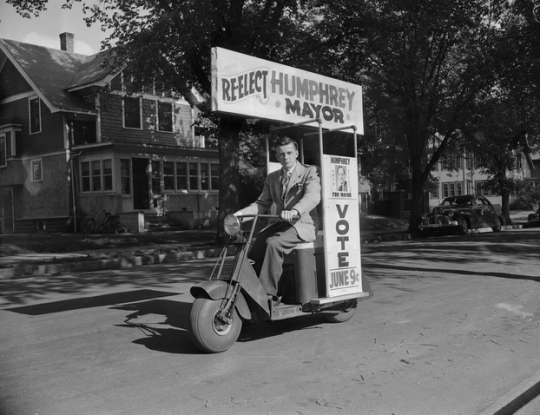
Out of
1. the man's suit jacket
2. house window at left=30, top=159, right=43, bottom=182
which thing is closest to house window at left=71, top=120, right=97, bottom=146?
house window at left=30, top=159, right=43, bottom=182

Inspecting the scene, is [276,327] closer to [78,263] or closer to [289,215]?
[289,215]

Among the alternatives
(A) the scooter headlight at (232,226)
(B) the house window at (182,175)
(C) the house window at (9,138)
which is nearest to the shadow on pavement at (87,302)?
(A) the scooter headlight at (232,226)

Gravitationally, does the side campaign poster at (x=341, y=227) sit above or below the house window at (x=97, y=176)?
below

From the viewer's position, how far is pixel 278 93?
627cm

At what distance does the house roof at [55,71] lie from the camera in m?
30.7

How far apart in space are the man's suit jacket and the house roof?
2492cm

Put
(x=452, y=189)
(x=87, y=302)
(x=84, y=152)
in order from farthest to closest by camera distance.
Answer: (x=452, y=189), (x=84, y=152), (x=87, y=302)

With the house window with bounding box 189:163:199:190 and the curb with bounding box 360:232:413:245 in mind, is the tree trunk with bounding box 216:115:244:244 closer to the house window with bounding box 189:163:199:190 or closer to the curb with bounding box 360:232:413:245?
the curb with bounding box 360:232:413:245

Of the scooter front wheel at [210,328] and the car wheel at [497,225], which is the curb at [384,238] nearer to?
the car wheel at [497,225]

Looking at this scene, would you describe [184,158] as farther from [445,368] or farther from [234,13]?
[445,368]

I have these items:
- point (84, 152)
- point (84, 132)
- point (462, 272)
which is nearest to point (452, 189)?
point (84, 132)

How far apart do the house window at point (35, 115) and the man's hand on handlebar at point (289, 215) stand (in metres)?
29.6

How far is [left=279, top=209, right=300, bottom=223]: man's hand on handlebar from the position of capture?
18.7 feet

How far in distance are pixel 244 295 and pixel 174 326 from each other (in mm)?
1420
